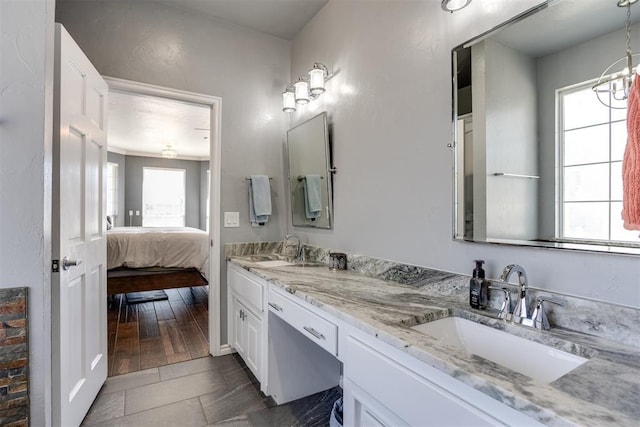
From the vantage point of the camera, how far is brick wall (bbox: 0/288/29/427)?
123 cm

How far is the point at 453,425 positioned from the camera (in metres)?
0.76

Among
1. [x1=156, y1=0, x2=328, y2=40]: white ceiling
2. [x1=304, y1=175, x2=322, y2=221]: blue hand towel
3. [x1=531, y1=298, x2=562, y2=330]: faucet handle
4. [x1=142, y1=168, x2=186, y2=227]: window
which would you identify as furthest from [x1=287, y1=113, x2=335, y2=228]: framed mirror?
[x1=142, y1=168, x2=186, y2=227]: window

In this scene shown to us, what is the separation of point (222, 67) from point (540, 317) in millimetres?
2604

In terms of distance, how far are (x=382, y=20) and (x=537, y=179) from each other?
4.08 ft

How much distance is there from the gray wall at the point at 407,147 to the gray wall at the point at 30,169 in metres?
1.51

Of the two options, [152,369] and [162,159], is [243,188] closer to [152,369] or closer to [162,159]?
[152,369]

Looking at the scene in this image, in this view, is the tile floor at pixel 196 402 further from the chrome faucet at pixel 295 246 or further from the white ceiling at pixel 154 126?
the white ceiling at pixel 154 126

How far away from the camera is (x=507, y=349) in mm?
1019

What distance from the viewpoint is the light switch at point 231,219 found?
256cm

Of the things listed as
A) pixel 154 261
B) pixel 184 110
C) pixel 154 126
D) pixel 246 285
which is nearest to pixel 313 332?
pixel 246 285

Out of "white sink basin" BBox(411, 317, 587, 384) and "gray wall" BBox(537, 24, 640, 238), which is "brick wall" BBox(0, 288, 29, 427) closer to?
"white sink basin" BBox(411, 317, 587, 384)

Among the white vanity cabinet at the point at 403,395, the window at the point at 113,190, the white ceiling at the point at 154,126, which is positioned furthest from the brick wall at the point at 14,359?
the window at the point at 113,190

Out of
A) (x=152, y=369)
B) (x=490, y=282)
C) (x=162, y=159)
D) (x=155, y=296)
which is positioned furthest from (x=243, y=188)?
(x=162, y=159)

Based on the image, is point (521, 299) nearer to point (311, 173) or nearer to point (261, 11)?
point (311, 173)
